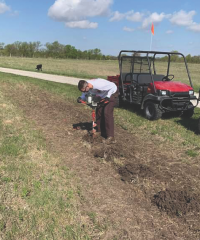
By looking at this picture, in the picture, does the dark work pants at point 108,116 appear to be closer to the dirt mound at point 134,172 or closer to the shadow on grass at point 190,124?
the dirt mound at point 134,172

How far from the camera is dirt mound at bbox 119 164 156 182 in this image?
4.03m

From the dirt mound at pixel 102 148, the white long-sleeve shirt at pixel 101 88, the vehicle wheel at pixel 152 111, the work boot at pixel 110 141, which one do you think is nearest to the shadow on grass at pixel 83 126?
the dirt mound at pixel 102 148

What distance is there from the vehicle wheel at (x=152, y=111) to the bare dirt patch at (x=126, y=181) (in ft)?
3.89

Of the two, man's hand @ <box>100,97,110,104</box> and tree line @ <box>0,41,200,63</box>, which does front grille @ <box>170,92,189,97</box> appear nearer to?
man's hand @ <box>100,97,110,104</box>

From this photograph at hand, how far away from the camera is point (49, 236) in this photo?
9.00 feet

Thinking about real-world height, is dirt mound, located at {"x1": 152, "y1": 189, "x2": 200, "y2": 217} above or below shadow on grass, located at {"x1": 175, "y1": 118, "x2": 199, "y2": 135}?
below

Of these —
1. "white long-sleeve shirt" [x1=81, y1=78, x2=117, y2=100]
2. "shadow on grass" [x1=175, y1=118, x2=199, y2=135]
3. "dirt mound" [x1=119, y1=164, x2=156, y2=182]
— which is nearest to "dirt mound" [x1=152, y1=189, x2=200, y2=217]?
"dirt mound" [x1=119, y1=164, x2=156, y2=182]

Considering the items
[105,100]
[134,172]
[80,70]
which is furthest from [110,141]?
[80,70]

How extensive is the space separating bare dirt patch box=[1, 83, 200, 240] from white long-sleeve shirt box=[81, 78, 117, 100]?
0.94 m

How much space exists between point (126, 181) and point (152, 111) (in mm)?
3748

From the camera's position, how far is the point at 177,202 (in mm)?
3328

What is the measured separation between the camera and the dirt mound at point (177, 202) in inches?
127

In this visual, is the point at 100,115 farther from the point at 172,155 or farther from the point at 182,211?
the point at 182,211

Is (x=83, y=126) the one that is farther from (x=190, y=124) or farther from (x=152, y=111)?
(x=190, y=124)
